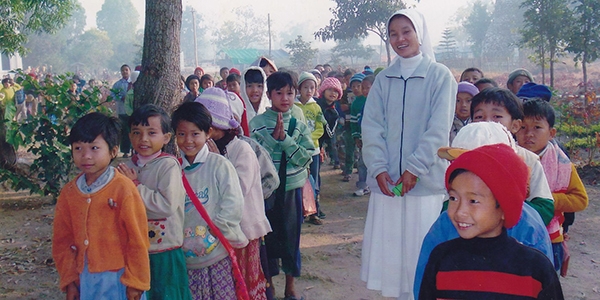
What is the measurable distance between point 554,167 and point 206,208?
1896 millimetres

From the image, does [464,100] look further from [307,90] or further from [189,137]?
[189,137]

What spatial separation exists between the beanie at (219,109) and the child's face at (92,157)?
2.31 ft

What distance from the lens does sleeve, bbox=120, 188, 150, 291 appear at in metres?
2.42

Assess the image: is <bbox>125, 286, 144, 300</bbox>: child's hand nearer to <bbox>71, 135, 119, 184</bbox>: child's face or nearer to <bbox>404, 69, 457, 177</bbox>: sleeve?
<bbox>71, 135, 119, 184</bbox>: child's face

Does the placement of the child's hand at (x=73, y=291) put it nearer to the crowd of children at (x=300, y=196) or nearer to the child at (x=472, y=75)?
the crowd of children at (x=300, y=196)

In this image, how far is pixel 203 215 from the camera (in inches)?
108

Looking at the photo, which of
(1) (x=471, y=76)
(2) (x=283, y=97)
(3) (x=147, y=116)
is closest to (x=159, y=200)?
(3) (x=147, y=116)

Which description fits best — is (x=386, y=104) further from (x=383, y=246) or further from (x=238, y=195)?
(x=238, y=195)

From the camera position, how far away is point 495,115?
9.07 feet

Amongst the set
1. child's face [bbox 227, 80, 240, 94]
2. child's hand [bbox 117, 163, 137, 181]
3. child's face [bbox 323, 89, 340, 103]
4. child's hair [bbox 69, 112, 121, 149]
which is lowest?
child's hand [bbox 117, 163, 137, 181]

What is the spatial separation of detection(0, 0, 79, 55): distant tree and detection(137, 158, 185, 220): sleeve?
25.0 ft

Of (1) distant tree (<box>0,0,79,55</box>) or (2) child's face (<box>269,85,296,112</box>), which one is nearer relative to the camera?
(2) child's face (<box>269,85,296,112</box>)

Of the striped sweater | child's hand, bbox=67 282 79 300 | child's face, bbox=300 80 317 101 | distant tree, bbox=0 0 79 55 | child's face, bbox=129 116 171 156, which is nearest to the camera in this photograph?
child's hand, bbox=67 282 79 300

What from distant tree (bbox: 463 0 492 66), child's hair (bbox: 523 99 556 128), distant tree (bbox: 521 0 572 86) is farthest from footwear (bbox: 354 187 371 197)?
distant tree (bbox: 463 0 492 66)
